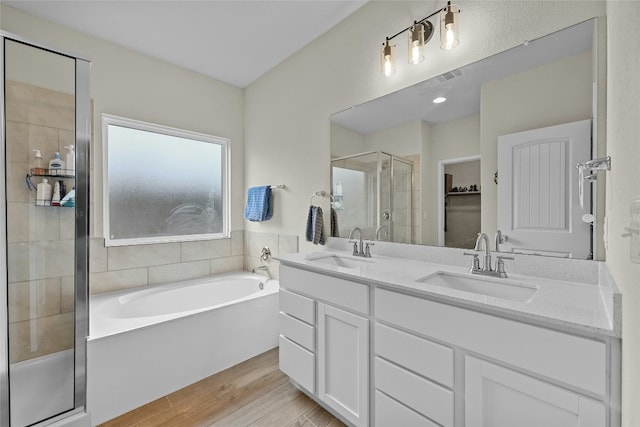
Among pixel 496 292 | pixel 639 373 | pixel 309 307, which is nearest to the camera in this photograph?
pixel 639 373

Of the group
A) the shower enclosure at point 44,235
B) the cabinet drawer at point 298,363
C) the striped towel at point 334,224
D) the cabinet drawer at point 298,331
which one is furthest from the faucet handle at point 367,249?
the shower enclosure at point 44,235

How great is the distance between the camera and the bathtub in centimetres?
167

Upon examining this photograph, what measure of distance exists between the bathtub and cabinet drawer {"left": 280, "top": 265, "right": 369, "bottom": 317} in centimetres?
71

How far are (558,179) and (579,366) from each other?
827 millimetres

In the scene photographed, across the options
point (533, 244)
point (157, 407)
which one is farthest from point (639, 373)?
point (157, 407)

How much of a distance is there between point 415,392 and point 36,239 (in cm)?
217

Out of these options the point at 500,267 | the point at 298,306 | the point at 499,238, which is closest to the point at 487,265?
the point at 500,267

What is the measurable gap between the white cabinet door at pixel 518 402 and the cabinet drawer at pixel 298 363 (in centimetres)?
90

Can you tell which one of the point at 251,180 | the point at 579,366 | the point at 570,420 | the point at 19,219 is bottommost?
the point at 570,420

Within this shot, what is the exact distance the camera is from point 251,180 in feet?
10.6

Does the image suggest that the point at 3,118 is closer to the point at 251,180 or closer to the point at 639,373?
the point at 251,180

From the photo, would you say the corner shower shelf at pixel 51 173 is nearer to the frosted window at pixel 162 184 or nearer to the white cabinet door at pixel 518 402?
the frosted window at pixel 162 184

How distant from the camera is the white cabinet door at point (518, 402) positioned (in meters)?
0.81

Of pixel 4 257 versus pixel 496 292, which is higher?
pixel 4 257
